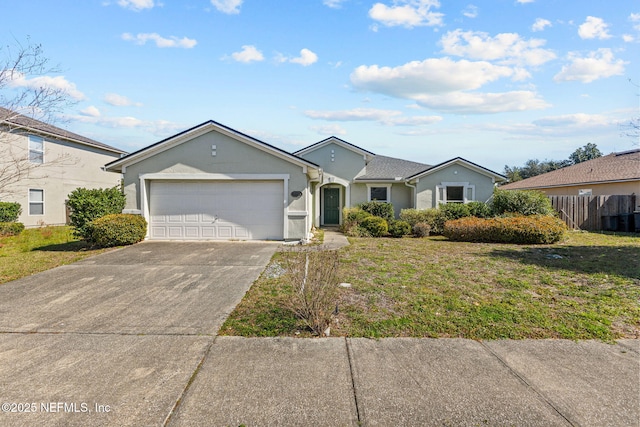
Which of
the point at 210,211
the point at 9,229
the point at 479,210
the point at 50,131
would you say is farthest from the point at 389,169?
the point at 9,229

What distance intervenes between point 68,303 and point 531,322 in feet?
23.4

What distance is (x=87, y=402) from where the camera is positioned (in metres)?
2.92

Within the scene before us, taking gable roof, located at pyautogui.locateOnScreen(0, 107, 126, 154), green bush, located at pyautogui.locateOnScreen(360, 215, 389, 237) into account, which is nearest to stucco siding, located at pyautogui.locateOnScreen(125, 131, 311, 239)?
gable roof, located at pyautogui.locateOnScreen(0, 107, 126, 154)

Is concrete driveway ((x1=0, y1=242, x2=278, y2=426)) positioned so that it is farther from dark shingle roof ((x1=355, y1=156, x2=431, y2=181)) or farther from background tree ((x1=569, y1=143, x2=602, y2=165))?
background tree ((x1=569, y1=143, x2=602, y2=165))

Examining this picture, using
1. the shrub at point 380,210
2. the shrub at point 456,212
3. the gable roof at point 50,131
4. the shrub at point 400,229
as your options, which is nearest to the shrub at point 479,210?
the shrub at point 456,212

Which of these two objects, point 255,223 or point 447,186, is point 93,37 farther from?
point 447,186

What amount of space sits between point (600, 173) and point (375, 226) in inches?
635

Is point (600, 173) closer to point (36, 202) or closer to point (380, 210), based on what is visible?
point (380, 210)

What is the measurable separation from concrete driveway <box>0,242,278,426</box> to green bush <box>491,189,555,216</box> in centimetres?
1215

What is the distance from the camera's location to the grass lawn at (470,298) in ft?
14.8

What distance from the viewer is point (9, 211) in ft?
51.5

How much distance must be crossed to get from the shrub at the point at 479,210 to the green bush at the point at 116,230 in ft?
46.9

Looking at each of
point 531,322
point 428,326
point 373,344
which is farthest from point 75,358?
point 531,322

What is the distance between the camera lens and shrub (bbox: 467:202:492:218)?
1614 cm
